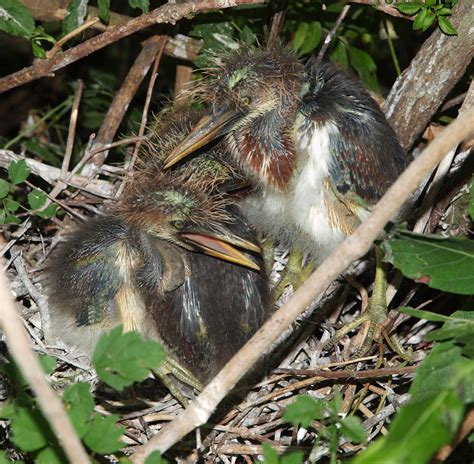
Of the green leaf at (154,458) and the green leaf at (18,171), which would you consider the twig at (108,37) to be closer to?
the green leaf at (18,171)

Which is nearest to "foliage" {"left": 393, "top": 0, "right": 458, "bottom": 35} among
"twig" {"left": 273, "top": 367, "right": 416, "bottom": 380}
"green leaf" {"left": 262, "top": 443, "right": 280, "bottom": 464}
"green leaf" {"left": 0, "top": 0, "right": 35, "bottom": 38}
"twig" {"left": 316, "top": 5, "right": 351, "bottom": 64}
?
"twig" {"left": 316, "top": 5, "right": 351, "bottom": 64}

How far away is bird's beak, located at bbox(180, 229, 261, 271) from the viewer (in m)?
2.42

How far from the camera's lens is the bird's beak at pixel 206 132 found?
101 inches

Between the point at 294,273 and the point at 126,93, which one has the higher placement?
the point at 126,93

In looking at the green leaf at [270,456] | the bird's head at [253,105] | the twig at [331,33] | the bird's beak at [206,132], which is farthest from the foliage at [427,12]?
the green leaf at [270,456]

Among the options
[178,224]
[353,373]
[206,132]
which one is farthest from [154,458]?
[206,132]

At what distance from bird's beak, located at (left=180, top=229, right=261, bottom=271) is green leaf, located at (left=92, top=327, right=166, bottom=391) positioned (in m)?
0.74

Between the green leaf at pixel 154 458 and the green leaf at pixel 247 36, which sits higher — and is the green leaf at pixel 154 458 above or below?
below

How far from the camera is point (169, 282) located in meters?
2.40

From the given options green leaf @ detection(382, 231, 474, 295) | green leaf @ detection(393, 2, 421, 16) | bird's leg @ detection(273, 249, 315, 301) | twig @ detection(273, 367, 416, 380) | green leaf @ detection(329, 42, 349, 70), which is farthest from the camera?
green leaf @ detection(329, 42, 349, 70)

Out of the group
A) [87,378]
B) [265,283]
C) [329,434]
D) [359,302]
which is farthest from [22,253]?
[329,434]

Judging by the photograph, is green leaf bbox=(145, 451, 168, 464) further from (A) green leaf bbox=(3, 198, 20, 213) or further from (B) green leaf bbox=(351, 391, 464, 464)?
(A) green leaf bbox=(3, 198, 20, 213)

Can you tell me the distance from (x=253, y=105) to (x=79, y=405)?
117 centimetres

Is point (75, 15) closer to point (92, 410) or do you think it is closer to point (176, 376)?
point (176, 376)
